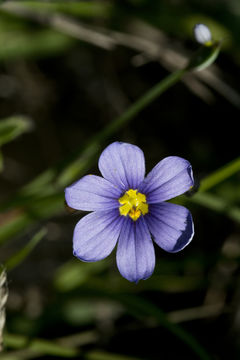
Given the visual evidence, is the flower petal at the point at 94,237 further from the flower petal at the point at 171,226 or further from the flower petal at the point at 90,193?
the flower petal at the point at 171,226

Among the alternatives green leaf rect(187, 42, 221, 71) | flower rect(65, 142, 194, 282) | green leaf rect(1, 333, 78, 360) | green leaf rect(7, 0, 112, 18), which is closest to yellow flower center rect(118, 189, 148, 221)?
flower rect(65, 142, 194, 282)

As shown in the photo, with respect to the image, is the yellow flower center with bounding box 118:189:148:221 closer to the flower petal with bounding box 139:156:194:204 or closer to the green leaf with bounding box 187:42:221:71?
the flower petal with bounding box 139:156:194:204

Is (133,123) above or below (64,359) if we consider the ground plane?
above

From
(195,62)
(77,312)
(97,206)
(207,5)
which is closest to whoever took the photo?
(97,206)

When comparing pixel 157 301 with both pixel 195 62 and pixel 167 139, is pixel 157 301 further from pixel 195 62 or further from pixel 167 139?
pixel 195 62

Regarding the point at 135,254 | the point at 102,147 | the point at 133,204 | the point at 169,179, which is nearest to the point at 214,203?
the point at 133,204

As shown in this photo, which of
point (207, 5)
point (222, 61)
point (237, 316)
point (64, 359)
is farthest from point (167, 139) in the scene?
point (64, 359)
